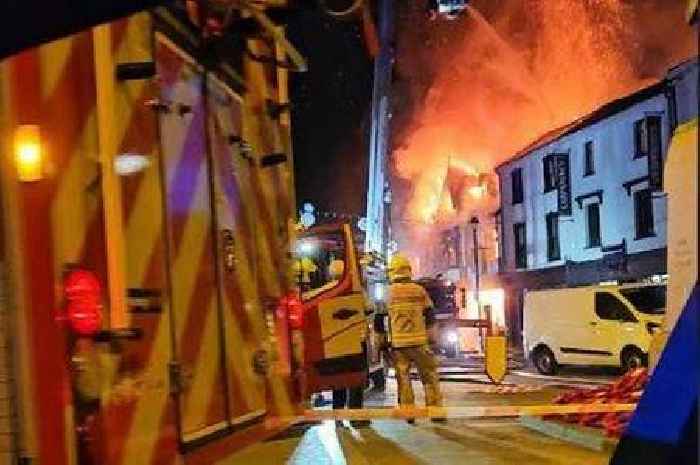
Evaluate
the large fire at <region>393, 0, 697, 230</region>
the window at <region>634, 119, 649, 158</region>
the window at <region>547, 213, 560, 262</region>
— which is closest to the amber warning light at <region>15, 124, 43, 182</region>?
the window at <region>634, 119, 649, 158</region>

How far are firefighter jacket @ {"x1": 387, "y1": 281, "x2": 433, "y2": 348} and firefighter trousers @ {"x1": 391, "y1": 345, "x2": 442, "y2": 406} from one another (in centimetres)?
10

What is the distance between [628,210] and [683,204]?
33.5 m

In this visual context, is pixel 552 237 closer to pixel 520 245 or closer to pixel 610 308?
pixel 520 245

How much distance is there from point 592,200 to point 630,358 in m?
17.0

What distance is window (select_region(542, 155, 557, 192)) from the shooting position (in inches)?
1631

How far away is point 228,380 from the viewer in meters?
4.04

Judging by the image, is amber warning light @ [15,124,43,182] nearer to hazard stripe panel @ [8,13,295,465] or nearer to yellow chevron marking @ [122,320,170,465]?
hazard stripe panel @ [8,13,295,465]

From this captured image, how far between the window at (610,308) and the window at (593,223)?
15.3 meters

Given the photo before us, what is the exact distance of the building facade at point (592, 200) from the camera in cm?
3303

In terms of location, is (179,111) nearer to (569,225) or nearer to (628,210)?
(628,210)

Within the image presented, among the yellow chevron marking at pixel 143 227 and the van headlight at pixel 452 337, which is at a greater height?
the yellow chevron marking at pixel 143 227

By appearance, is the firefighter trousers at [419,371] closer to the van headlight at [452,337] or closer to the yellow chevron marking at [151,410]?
the yellow chevron marking at [151,410]

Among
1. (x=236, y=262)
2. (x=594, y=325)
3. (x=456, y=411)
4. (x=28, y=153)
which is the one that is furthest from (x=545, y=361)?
(x=28, y=153)

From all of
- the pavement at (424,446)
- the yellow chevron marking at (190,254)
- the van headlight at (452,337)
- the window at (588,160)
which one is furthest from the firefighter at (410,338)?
the window at (588,160)
